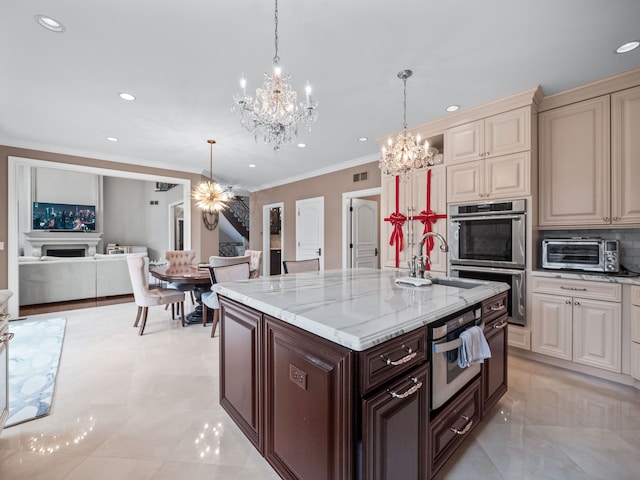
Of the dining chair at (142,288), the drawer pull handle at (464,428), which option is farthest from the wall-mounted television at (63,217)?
the drawer pull handle at (464,428)

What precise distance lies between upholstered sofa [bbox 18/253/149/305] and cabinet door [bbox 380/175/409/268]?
16.0 feet

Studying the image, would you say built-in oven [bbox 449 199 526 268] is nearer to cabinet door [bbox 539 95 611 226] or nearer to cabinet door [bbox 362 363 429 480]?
cabinet door [bbox 539 95 611 226]

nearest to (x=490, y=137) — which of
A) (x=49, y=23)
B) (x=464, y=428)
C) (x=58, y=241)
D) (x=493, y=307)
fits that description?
(x=493, y=307)

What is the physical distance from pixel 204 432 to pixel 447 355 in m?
1.57

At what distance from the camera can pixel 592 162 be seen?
2.62 meters

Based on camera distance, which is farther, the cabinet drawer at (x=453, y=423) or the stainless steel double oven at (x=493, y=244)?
the stainless steel double oven at (x=493, y=244)

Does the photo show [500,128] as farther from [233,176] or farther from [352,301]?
[233,176]

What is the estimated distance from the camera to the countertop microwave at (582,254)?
250 cm

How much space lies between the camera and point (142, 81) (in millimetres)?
2574

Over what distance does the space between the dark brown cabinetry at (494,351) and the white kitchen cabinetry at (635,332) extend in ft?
3.87

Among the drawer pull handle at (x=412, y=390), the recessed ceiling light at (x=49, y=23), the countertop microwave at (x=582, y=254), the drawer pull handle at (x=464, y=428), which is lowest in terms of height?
the drawer pull handle at (x=464, y=428)

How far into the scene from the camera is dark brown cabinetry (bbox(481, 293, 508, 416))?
5.82 feet

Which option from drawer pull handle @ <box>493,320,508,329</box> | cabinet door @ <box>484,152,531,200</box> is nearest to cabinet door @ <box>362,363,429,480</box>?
drawer pull handle @ <box>493,320,508,329</box>

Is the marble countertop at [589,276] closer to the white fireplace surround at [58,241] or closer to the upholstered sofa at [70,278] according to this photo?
the upholstered sofa at [70,278]
